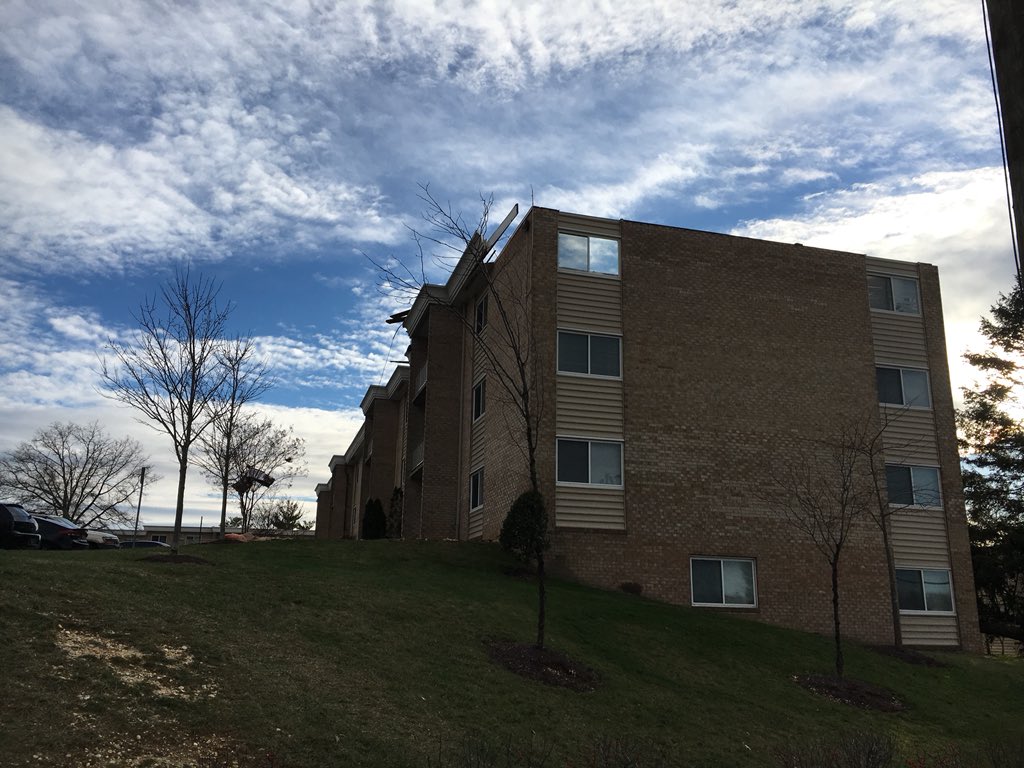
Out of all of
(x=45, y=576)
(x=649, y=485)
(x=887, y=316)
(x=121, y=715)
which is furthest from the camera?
(x=887, y=316)

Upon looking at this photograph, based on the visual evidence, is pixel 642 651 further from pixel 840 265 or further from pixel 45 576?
pixel 840 265

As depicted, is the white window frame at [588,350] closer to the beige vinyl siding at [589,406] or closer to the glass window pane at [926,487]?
the beige vinyl siding at [589,406]

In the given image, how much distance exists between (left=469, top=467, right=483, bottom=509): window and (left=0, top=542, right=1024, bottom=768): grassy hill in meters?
6.98

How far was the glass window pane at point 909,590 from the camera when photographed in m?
25.0

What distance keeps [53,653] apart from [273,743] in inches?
110

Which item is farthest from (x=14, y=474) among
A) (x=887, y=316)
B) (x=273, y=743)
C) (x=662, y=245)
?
(x=273, y=743)

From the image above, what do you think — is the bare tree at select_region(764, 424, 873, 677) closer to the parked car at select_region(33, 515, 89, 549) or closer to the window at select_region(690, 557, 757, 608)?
the window at select_region(690, 557, 757, 608)

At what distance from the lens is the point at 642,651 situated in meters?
16.4

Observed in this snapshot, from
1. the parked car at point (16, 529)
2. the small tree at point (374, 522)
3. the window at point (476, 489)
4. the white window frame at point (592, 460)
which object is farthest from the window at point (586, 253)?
the parked car at point (16, 529)

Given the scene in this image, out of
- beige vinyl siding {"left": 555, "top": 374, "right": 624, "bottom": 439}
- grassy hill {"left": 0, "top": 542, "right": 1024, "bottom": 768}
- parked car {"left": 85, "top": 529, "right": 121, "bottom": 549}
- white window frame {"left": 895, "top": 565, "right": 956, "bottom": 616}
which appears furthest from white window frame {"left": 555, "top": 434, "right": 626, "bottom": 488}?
parked car {"left": 85, "top": 529, "right": 121, "bottom": 549}

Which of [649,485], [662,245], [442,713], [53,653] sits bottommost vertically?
[442,713]

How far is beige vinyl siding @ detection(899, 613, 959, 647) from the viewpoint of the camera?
80.8 ft

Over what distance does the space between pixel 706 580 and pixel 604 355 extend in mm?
6740

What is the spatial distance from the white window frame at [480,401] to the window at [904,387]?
12065 millimetres
